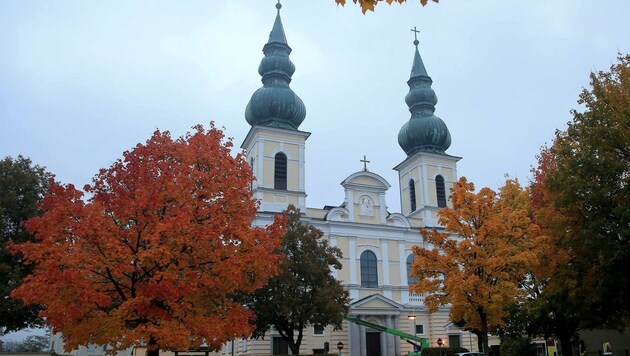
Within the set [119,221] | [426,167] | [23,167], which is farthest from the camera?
[426,167]

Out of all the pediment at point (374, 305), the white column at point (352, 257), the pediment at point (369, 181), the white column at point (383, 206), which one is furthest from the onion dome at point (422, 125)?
the pediment at point (374, 305)

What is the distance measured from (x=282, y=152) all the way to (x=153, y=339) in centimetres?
2905

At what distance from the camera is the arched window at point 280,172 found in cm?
4106

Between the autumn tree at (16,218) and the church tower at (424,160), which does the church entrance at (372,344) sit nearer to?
the church tower at (424,160)

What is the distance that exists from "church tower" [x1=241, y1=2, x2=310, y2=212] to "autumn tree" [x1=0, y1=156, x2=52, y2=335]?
15970mm

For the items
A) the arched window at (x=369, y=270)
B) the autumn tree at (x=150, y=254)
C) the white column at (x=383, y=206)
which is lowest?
the autumn tree at (x=150, y=254)

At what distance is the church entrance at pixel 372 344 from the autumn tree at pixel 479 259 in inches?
666

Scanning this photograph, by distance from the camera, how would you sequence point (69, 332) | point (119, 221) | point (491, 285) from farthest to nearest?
point (491, 285), point (119, 221), point (69, 332)

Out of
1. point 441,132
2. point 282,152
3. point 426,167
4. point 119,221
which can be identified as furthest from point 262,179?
point 119,221

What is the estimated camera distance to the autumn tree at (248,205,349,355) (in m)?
26.6

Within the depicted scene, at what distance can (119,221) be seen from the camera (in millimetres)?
14117

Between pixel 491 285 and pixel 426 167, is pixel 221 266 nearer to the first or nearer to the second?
pixel 491 285

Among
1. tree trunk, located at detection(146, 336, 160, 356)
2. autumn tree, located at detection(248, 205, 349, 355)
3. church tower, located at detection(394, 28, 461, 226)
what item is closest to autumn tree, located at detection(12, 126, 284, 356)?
tree trunk, located at detection(146, 336, 160, 356)

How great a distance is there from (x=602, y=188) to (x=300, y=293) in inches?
607
